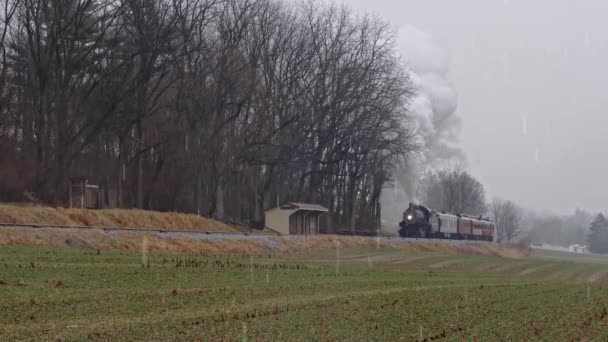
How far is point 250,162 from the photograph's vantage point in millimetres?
81750

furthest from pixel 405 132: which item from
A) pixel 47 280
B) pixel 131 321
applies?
pixel 131 321

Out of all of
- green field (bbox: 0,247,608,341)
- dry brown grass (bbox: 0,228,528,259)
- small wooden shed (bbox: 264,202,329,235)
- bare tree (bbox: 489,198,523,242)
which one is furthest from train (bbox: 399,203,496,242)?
bare tree (bbox: 489,198,523,242)

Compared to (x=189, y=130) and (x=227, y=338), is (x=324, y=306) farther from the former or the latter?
(x=189, y=130)

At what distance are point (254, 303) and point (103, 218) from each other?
31321 millimetres

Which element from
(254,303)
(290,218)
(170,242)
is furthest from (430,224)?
(254,303)

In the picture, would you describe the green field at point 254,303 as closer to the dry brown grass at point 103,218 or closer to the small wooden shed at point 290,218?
the dry brown grass at point 103,218

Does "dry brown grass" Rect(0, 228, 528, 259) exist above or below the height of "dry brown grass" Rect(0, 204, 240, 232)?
below

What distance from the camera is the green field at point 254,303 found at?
21125 millimetres

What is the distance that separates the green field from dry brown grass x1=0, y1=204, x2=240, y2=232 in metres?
9.95

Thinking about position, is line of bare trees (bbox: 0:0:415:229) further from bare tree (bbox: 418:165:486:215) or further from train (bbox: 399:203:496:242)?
bare tree (bbox: 418:165:486:215)

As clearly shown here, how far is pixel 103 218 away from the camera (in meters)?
57.0

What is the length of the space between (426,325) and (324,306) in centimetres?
438

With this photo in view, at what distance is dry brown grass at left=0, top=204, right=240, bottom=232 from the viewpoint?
50438 mm

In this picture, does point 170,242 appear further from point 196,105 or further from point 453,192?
point 453,192
